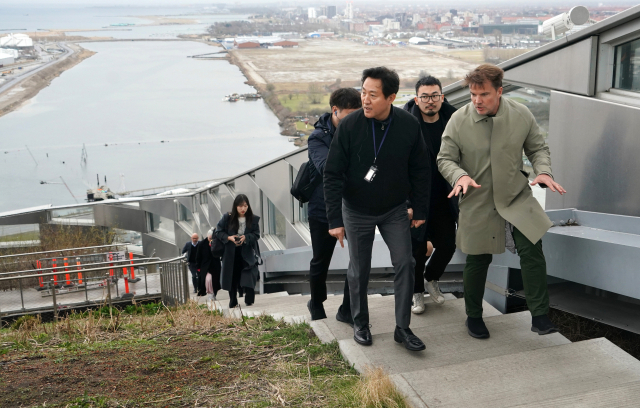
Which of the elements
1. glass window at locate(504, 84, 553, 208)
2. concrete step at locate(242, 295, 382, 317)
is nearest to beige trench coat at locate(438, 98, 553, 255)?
glass window at locate(504, 84, 553, 208)

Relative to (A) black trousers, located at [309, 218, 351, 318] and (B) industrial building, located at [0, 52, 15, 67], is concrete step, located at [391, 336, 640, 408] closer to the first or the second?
(A) black trousers, located at [309, 218, 351, 318]

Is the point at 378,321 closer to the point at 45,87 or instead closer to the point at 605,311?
the point at 605,311

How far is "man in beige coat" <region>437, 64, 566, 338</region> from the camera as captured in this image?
10.7 ft

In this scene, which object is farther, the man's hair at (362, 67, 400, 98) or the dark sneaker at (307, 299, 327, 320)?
the dark sneaker at (307, 299, 327, 320)

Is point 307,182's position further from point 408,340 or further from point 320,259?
point 408,340

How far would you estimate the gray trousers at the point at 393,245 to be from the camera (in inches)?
132

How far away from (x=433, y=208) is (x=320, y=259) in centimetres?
84

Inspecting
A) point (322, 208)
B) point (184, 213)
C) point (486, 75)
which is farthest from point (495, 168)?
point (184, 213)

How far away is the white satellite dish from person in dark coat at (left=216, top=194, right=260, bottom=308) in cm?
355

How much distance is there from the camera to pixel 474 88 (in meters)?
3.28

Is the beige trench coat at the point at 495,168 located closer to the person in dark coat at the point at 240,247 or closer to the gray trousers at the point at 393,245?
the gray trousers at the point at 393,245

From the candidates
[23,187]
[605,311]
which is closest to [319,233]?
[605,311]

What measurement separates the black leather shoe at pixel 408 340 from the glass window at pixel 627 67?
2.23m

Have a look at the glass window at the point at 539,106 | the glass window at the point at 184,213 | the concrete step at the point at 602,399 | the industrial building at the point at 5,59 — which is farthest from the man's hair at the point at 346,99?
the industrial building at the point at 5,59
